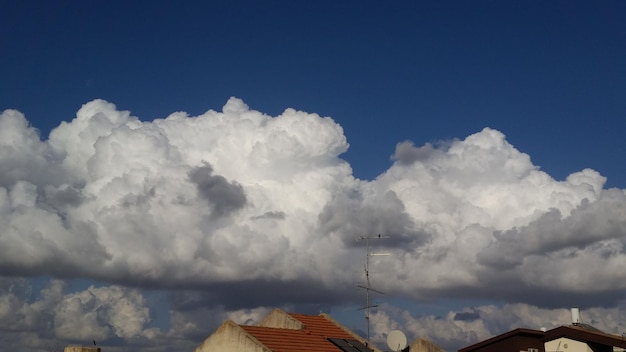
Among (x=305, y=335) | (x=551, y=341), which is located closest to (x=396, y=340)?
(x=305, y=335)

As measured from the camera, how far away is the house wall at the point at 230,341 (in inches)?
1951

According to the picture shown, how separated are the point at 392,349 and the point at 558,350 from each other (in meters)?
16.3

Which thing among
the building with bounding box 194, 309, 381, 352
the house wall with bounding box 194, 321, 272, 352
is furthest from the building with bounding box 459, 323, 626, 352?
the house wall with bounding box 194, 321, 272, 352

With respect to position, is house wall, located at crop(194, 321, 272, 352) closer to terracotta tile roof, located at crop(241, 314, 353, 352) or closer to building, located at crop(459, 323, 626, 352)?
terracotta tile roof, located at crop(241, 314, 353, 352)

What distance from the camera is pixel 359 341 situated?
60906 mm

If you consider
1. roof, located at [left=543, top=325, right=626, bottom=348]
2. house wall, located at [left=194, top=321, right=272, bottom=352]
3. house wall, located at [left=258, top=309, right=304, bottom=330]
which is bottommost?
house wall, located at [left=194, top=321, right=272, bottom=352]

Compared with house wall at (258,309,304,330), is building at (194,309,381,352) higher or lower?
lower

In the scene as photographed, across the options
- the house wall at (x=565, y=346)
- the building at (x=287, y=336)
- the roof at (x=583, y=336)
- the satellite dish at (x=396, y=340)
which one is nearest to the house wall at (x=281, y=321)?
the building at (x=287, y=336)

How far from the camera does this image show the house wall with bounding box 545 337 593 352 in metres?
61.4

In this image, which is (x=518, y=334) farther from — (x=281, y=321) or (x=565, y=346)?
(x=281, y=321)

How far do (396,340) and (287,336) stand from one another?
7978 mm

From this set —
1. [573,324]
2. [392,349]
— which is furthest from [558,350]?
[392,349]

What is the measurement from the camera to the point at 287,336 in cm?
5419

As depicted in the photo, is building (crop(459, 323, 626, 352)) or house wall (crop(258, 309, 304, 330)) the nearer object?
house wall (crop(258, 309, 304, 330))
